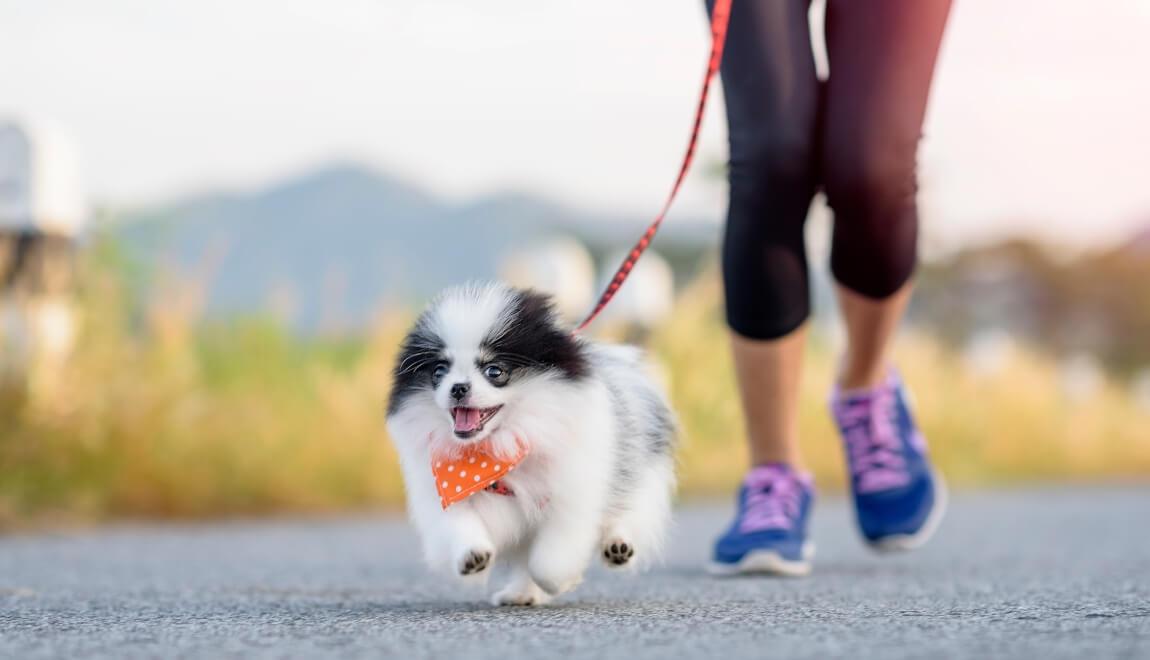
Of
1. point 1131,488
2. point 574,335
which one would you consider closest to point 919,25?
point 574,335

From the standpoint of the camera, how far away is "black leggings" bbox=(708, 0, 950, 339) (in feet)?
10.6

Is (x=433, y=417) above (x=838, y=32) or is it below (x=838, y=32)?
below

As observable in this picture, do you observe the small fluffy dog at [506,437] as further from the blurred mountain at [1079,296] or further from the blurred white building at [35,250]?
the blurred mountain at [1079,296]

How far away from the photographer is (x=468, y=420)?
2.62 metres

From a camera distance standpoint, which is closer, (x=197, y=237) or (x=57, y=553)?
(x=57, y=553)

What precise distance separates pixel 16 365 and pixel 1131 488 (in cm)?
828

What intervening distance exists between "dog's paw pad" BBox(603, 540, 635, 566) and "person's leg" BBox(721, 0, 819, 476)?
889 millimetres

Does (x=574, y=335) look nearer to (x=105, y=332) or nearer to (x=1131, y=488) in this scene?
(x=105, y=332)

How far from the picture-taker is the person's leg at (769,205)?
10.8 ft

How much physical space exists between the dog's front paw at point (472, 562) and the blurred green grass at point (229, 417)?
358 centimetres

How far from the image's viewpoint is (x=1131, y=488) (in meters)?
10.6

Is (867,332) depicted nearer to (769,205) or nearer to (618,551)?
(769,205)

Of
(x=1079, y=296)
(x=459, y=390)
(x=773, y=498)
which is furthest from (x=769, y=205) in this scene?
(x=1079, y=296)

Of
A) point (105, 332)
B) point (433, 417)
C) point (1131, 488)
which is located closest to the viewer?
point (433, 417)
